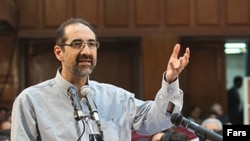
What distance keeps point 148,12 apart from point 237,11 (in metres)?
1.29

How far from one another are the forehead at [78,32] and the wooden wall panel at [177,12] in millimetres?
5774

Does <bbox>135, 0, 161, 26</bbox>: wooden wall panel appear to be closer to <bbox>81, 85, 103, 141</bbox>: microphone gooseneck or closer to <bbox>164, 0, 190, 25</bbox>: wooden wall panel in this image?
<bbox>164, 0, 190, 25</bbox>: wooden wall panel

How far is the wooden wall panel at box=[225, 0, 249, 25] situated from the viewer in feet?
27.2

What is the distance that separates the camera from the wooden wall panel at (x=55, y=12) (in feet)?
27.5

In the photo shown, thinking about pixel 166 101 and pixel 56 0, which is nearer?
pixel 166 101

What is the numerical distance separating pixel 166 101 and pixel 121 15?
5.78 meters

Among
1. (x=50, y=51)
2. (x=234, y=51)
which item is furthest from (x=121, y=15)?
(x=234, y=51)

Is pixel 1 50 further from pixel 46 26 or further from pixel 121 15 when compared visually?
pixel 121 15

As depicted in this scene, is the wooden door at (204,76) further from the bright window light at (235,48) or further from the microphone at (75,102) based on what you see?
the microphone at (75,102)

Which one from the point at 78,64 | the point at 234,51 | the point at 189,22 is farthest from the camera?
the point at 234,51

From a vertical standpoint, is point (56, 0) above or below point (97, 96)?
above

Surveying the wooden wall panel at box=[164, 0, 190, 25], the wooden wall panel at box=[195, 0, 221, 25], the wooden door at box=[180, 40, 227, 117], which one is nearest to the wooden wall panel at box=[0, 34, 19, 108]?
the wooden wall panel at box=[164, 0, 190, 25]

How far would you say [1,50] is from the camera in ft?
27.9

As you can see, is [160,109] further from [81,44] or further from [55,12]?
[55,12]
